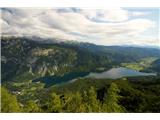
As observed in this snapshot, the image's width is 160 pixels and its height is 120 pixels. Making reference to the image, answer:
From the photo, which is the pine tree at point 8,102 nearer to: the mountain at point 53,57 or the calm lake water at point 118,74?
the mountain at point 53,57

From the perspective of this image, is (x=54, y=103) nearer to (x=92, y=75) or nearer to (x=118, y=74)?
(x=92, y=75)

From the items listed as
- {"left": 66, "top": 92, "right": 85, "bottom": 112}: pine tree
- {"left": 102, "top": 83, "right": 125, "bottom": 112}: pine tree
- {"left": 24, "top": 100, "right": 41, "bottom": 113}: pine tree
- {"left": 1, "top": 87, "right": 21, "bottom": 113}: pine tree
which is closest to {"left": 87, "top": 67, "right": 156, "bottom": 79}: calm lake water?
{"left": 102, "top": 83, "right": 125, "bottom": 112}: pine tree

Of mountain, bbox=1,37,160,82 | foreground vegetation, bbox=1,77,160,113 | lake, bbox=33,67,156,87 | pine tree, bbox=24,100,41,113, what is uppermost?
mountain, bbox=1,37,160,82

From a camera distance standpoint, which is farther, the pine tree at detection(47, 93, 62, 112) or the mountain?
the mountain

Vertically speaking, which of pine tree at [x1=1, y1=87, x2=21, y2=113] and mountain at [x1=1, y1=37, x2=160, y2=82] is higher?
mountain at [x1=1, y1=37, x2=160, y2=82]

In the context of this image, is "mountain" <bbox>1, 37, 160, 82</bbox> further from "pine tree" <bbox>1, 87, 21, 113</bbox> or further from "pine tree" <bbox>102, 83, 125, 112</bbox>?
"pine tree" <bbox>102, 83, 125, 112</bbox>

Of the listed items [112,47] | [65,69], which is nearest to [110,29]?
[112,47]

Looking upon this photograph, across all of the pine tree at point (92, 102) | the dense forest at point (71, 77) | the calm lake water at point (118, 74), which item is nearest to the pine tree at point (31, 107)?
the dense forest at point (71, 77)
